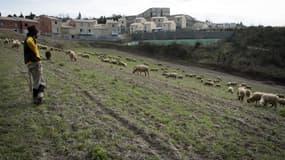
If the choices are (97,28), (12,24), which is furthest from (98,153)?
(97,28)

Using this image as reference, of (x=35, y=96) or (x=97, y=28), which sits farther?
(x=97, y=28)

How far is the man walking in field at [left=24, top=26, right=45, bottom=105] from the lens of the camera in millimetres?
9896

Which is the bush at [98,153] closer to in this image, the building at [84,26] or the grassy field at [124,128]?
the grassy field at [124,128]

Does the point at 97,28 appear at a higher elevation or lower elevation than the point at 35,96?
higher

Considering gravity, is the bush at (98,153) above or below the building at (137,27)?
below

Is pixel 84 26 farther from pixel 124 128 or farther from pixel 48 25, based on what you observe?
pixel 124 128

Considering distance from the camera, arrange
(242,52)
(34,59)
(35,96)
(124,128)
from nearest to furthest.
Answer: (124,128) < (34,59) < (35,96) < (242,52)

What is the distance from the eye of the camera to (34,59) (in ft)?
32.6

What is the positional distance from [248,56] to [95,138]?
2039 inches

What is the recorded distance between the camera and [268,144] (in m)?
9.24

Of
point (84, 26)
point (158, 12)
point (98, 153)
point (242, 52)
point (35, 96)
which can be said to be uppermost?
point (158, 12)

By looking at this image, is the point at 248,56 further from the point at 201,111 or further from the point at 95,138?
the point at 95,138

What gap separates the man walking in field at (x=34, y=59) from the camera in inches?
390

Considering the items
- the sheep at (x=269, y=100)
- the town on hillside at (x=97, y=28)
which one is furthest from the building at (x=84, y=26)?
the sheep at (x=269, y=100)
